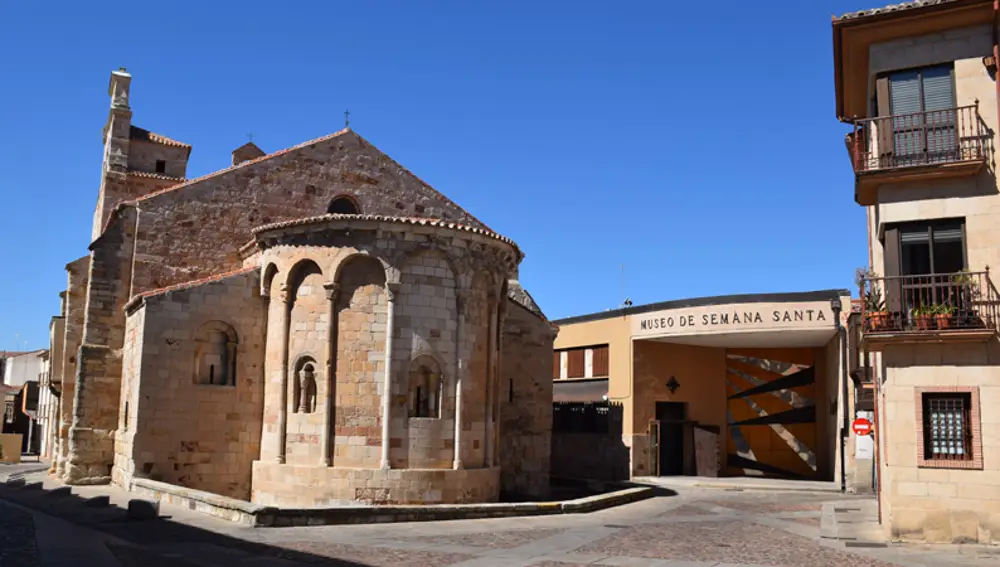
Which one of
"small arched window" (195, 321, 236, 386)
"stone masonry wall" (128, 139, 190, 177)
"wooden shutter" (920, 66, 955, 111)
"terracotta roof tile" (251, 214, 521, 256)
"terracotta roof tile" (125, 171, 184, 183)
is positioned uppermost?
"stone masonry wall" (128, 139, 190, 177)

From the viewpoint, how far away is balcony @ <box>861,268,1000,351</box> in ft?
46.2

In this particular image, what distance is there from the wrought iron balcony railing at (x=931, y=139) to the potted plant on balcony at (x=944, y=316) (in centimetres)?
→ 248

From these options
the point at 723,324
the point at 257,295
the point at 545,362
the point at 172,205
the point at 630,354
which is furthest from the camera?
the point at 630,354

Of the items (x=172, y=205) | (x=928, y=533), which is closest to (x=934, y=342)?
(x=928, y=533)

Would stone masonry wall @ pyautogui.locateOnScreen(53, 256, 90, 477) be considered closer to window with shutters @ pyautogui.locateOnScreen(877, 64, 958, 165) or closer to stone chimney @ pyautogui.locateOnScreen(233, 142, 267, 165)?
stone chimney @ pyautogui.locateOnScreen(233, 142, 267, 165)

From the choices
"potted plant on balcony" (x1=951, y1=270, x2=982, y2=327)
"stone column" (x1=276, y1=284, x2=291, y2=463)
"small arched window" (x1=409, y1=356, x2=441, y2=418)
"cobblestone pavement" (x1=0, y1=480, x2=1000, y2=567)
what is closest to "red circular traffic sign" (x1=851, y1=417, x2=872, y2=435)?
"cobblestone pavement" (x1=0, y1=480, x2=1000, y2=567)

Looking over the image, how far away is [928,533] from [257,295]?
15.7m

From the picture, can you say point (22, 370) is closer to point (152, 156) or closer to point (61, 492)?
point (152, 156)

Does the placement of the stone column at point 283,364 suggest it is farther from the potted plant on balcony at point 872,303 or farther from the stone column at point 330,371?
the potted plant on balcony at point 872,303

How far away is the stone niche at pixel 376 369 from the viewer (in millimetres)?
19156

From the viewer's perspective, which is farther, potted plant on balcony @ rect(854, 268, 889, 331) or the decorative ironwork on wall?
the decorative ironwork on wall

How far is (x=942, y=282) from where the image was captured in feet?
47.7

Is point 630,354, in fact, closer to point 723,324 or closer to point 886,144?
point 723,324

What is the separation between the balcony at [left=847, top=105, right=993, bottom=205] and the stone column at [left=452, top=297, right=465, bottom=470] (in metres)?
9.14
